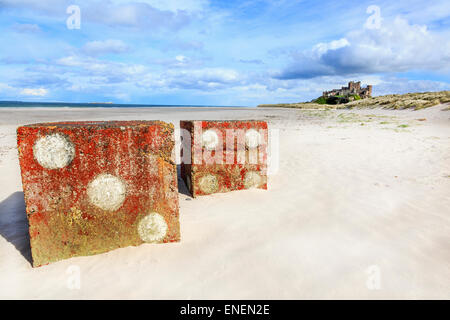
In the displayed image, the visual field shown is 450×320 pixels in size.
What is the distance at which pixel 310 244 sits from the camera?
2.46m

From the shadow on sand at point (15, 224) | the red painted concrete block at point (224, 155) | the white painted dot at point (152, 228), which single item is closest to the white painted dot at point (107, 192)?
the white painted dot at point (152, 228)

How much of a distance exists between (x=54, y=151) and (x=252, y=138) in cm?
244

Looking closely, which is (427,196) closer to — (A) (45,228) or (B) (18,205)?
(A) (45,228)

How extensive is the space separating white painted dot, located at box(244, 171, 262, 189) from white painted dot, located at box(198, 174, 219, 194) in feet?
1.50

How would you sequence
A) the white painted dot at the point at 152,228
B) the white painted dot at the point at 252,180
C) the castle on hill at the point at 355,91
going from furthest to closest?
the castle on hill at the point at 355,91, the white painted dot at the point at 252,180, the white painted dot at the point at 152,228

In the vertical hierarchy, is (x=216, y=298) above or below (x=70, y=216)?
below

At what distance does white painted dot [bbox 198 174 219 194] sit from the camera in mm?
3709

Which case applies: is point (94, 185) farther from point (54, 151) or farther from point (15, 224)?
point (15, 224)

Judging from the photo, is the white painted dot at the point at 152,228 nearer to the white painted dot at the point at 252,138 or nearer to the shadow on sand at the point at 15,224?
the shadow on sand at the point at 15,224

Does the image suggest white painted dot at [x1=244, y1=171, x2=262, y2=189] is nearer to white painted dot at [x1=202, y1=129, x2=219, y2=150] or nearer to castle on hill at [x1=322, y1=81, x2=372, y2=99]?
white painted dot at [x1=202, y1=129, x2=219, y2=150]

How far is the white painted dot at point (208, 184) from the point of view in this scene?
371 cm
